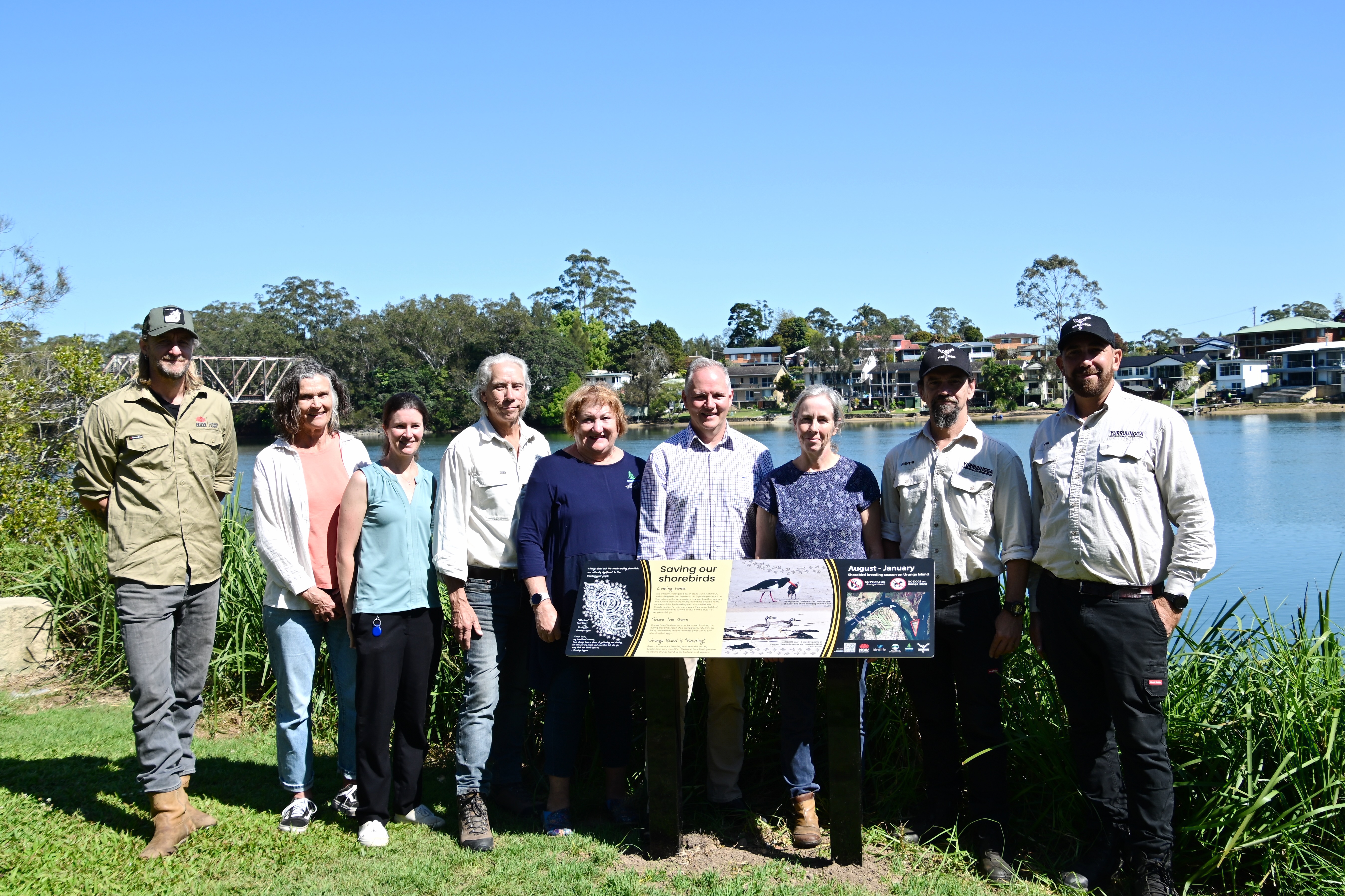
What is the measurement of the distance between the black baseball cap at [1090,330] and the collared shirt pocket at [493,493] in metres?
2.24

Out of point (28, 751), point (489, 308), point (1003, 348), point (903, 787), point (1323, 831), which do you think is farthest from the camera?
point (1003, 348)

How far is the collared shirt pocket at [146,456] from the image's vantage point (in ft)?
12.5

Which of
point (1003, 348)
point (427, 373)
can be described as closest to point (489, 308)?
point (427, 373)

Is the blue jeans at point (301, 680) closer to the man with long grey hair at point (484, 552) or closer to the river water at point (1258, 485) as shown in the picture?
the man with long grey hair at point (484, 552)

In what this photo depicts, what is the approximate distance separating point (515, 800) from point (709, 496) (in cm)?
162

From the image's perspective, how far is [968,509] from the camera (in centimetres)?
372

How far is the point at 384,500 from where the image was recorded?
3902mm

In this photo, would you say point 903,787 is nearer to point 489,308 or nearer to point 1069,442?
point 1069,442

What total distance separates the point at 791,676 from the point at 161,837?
99.8 inches

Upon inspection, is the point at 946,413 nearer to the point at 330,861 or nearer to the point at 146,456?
the point at 330,861

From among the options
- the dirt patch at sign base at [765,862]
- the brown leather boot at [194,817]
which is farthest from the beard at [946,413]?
the brown leather boot at [194,817]

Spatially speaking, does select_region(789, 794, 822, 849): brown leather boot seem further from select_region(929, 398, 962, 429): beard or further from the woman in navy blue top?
select_region(929, 398, 962, 429): beard

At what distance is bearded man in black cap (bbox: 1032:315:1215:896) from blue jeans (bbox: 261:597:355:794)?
112 inches

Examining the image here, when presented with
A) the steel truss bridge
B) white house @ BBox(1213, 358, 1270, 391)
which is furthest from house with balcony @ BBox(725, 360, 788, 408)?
the steel truss bridge
